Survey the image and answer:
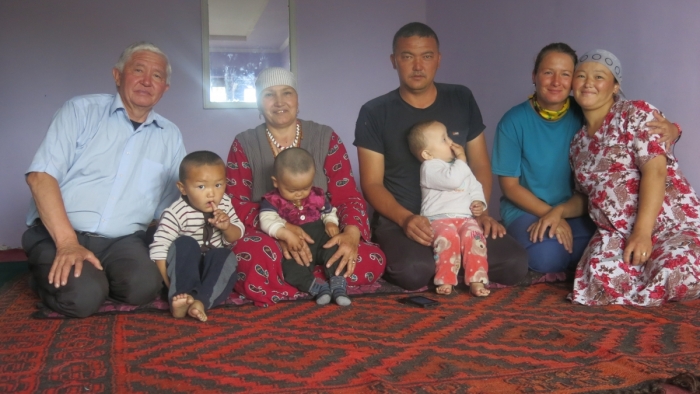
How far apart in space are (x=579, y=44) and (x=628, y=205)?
1.23 m

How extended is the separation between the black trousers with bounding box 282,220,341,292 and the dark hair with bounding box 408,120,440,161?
0.59 meters

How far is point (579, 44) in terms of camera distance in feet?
11.5

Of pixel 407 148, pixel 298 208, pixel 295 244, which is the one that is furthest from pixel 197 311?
pixel 407 148

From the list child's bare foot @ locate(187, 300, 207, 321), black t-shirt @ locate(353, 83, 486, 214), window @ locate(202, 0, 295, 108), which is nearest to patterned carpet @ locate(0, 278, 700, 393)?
child's bare foot @ locate(187, 300, 207, 321)

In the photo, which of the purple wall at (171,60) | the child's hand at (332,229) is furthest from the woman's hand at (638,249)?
the purple wall at (171,60)

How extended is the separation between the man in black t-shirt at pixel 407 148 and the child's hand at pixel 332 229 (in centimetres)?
29

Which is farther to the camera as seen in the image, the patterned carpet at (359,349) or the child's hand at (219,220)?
the child's hand at (219,220)

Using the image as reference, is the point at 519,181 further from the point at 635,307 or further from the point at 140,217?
the point at 140,217

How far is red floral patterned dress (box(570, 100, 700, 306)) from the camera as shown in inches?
97.0

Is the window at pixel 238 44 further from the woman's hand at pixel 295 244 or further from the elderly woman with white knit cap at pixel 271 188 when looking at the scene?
the woman's hand at pixel 295 244

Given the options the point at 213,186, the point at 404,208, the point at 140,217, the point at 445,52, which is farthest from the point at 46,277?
the point at 445,52

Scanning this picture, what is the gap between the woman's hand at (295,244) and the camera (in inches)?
104

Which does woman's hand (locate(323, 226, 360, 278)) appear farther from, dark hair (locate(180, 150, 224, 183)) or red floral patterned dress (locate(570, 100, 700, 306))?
red floral patterned dress (locate(570, 100, 700, 306))

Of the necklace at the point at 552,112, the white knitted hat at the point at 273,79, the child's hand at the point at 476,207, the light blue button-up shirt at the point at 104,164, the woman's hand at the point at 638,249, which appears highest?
the white knitted hat at the point at 273,79
